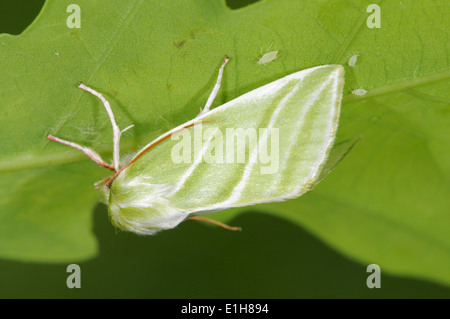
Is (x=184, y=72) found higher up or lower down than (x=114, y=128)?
higher up

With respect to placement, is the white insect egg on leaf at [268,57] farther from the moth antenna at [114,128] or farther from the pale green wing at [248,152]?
the moth antenna at [114,128]

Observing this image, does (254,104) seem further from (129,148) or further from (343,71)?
(129,148)

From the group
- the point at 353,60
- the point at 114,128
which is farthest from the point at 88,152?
the point at 353,60

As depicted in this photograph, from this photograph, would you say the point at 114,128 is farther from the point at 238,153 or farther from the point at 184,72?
the point at 238,153

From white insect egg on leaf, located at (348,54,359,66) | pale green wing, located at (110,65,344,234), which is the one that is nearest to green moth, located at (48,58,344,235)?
pale green wing, located at (110,65,344,234)

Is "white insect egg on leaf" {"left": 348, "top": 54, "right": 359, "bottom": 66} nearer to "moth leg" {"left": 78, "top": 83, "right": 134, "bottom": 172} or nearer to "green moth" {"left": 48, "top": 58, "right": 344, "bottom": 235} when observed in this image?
"green moth" {"left": 48, "top": 58, "right": 344, "bottom": 235}

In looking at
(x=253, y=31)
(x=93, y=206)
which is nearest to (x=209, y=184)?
(x=253, y=31)

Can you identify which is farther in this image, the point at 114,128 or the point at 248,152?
the point at 114,128
